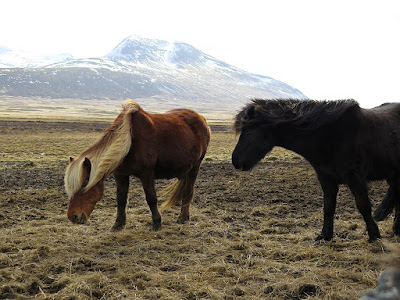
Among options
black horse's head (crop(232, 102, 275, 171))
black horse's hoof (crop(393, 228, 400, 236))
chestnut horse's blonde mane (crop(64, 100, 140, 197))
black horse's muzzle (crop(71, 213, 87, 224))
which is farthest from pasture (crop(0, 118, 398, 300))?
chestnut horse's blonde mane (crop(64, 100, 140, 197))

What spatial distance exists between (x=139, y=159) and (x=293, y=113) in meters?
2.54

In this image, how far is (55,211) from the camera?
795cm

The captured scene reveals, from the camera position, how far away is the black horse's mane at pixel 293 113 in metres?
5.26

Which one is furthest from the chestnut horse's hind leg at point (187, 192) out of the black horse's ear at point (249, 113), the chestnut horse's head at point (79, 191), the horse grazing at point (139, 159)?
the black horse's ear at point (249, 113)

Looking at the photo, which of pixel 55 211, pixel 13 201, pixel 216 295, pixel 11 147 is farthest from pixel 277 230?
pixel 11 147

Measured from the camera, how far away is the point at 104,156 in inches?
224

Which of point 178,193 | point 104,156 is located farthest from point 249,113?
point 178,193

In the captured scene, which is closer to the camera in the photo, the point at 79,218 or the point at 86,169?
the point at 79,218

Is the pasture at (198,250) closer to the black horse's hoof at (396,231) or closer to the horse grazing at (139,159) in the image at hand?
the black horse's hoof at (396,231)

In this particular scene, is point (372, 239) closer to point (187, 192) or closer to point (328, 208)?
point (328, 208)

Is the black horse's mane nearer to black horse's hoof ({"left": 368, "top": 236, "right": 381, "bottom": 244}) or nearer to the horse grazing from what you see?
the horse grazing

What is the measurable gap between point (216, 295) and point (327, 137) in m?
2.72

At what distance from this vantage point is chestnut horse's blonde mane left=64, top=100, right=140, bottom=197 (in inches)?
215

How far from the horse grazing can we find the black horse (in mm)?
1538
